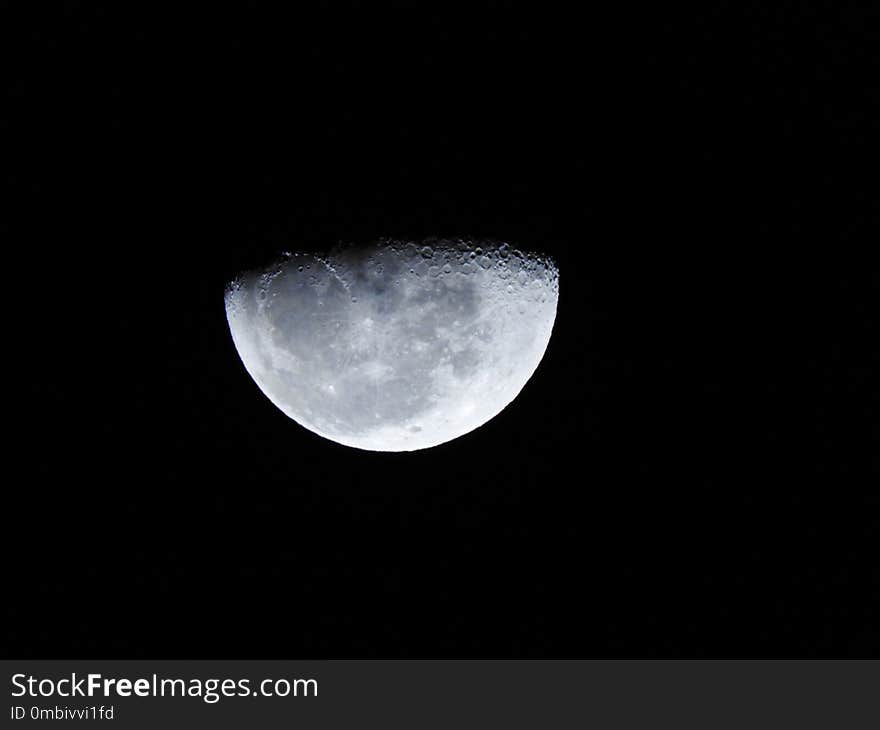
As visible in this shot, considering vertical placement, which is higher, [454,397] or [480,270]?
[480,270]

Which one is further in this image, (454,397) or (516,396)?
(516,396)

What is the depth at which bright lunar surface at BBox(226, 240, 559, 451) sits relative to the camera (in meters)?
3.00

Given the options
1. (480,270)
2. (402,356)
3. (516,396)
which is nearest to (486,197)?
(480,270)

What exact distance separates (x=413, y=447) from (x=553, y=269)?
3.51ft

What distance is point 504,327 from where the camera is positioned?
3.19 m

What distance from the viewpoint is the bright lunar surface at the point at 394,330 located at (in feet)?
9.84

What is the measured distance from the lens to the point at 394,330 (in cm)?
302

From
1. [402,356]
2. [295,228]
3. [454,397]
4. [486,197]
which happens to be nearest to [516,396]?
[454,397]

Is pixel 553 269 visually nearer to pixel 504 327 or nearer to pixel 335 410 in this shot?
pixel 504 327

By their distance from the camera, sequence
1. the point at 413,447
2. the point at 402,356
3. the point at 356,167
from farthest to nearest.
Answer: the point at 413,447 → the point at 402,356 → the point at 356,167

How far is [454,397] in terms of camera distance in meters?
3.28

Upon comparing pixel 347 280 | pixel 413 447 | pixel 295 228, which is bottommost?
pixel 413 447

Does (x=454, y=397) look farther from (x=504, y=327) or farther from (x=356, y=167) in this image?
(x=356, y=167)

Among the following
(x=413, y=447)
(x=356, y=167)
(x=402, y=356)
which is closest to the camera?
(x=356, y=167)
